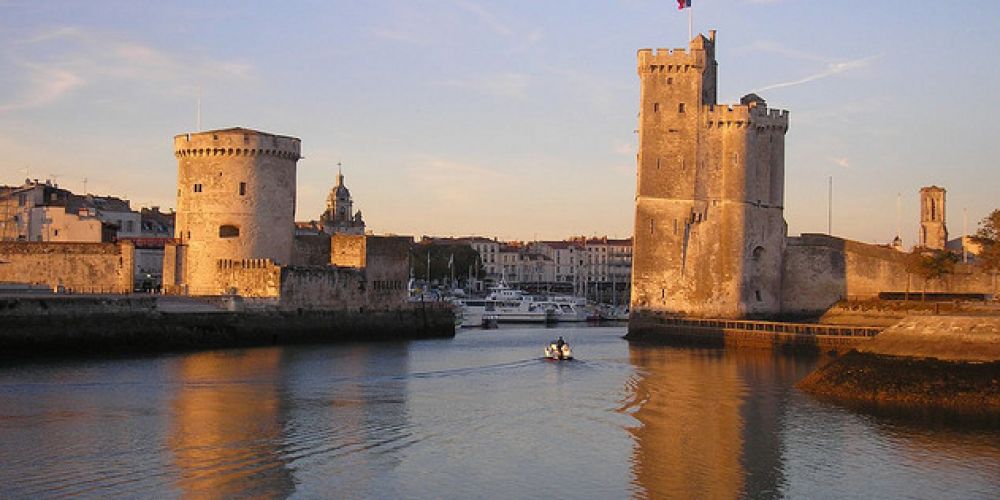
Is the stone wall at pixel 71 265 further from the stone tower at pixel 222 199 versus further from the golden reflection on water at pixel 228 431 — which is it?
the golden reflection on water at pixel 228 431

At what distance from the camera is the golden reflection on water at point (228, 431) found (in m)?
16.4

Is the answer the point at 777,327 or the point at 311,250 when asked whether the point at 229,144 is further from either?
the point at 777,327

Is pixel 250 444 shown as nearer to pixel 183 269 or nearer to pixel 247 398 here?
pixel 247 398

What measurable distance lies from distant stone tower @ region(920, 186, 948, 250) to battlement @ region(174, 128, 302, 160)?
30516 mm

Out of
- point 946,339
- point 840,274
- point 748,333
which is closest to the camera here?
point 946,339

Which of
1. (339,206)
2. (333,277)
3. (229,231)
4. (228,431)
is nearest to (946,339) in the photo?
(228,431)

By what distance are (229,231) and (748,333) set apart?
18.6 m

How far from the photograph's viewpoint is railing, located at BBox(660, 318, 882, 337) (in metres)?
37.9

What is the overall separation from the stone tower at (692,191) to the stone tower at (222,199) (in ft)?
47.4

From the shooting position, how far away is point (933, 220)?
5544cm

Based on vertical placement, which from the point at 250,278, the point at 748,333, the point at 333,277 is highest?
the point at 333,277

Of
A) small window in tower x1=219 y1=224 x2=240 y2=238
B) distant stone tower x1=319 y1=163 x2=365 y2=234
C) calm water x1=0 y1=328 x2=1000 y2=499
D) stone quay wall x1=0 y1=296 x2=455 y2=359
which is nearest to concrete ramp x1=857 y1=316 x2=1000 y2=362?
calm water x1=0 y1=328 x2=1000 y2=499

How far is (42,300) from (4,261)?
32.6ft

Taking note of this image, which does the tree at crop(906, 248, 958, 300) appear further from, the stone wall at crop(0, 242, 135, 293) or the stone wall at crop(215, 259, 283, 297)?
the stone wall at crop(0, 242, 135, 293)
